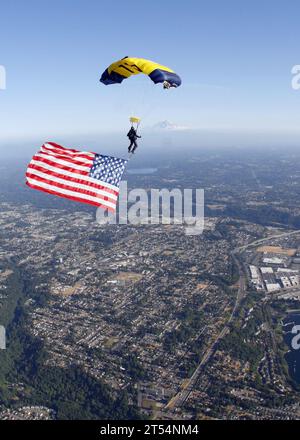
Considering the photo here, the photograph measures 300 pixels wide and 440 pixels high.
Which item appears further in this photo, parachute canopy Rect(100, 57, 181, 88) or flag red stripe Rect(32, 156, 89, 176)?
flag red stripe Rect(32, 156, 89, 176)

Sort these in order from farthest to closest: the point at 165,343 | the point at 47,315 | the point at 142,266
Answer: the point at 142,266 < the point at 47,315 < the point at 165,343

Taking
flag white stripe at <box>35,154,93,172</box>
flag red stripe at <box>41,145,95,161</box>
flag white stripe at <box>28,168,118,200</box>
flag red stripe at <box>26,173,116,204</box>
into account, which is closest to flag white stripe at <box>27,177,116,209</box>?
flag red stripe at <box>26,173,116,204</box>

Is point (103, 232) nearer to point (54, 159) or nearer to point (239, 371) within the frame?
point (239, 371)

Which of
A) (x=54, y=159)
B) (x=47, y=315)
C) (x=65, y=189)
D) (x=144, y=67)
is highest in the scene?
(x=144, y=67)

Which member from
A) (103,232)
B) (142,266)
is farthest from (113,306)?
(103,232)

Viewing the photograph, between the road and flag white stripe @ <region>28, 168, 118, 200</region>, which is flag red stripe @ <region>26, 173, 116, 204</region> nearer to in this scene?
flag white stripe @ <region>28, 168, 118, 200</region>

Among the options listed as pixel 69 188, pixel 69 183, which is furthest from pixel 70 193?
pixel 69 183
